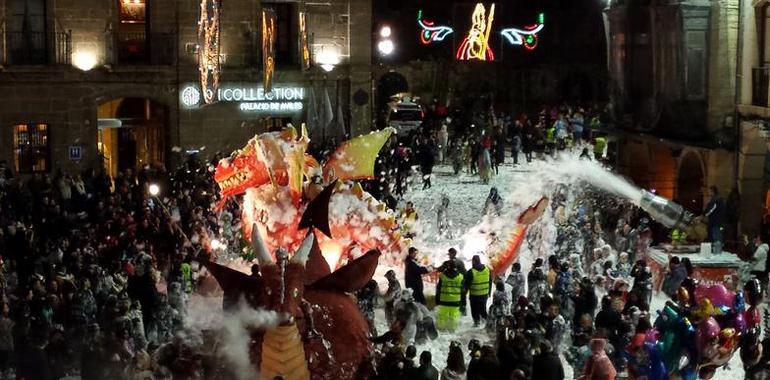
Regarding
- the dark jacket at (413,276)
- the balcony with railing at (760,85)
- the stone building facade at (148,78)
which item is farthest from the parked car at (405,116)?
the dark jacket at (413,276)

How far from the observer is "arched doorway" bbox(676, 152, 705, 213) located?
28219 mm

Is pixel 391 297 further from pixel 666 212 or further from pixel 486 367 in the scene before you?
pixel 666 212

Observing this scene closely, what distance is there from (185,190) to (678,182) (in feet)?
36.0

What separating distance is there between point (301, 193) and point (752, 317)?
7.08 meters

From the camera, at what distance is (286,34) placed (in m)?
34.8

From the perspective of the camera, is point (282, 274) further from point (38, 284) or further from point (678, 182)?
point (678, 182)

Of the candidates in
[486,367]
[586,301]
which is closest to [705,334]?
[586,301]

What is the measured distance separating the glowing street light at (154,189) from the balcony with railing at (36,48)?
6.72m

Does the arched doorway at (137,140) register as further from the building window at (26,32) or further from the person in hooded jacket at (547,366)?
the person in hooded jacket at (547,366)

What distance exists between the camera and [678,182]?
28.3 m

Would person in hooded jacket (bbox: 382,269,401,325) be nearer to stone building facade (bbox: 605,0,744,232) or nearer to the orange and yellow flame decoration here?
the orange and yellow flame decoration

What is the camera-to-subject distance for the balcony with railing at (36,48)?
31.0 meters

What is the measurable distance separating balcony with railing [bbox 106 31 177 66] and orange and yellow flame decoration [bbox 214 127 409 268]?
13249 mm

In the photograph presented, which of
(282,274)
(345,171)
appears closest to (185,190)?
(345,171)
